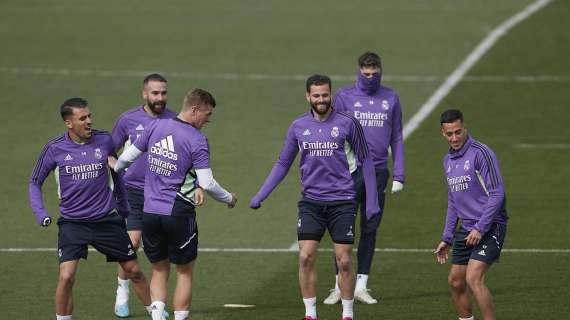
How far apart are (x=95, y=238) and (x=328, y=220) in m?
2.58

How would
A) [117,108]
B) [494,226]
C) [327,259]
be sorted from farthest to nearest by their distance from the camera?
[117,108] → [327,259] → [494,226]

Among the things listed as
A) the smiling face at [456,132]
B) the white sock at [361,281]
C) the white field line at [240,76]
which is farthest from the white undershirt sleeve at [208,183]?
the white field line at [240,76]

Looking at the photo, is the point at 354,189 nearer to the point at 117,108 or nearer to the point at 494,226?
the point at 494,226

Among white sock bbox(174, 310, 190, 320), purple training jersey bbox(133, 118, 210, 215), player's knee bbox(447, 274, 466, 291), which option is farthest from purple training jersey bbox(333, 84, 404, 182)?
white sock bbox(174, 310, 190, 320)

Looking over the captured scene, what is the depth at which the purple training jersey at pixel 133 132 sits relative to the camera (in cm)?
1589

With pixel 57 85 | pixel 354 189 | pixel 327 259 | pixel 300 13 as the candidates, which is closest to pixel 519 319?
pixel 354 189

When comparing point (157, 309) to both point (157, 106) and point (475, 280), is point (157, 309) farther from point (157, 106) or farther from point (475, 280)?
point (475, 280)

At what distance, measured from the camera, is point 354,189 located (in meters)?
15.0

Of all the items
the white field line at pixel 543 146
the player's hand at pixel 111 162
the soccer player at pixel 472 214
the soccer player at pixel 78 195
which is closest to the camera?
the soccer player at pixel 472 214

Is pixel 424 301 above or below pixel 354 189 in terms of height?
below

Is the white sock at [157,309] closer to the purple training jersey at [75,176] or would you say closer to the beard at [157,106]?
the purple training jersey at [75,176]

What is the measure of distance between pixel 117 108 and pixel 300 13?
423 inches

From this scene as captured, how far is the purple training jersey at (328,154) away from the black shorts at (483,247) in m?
Result: 1.39

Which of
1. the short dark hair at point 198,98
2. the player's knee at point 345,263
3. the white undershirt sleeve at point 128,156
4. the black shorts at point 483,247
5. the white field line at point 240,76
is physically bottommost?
the player's knee at point 345,263
